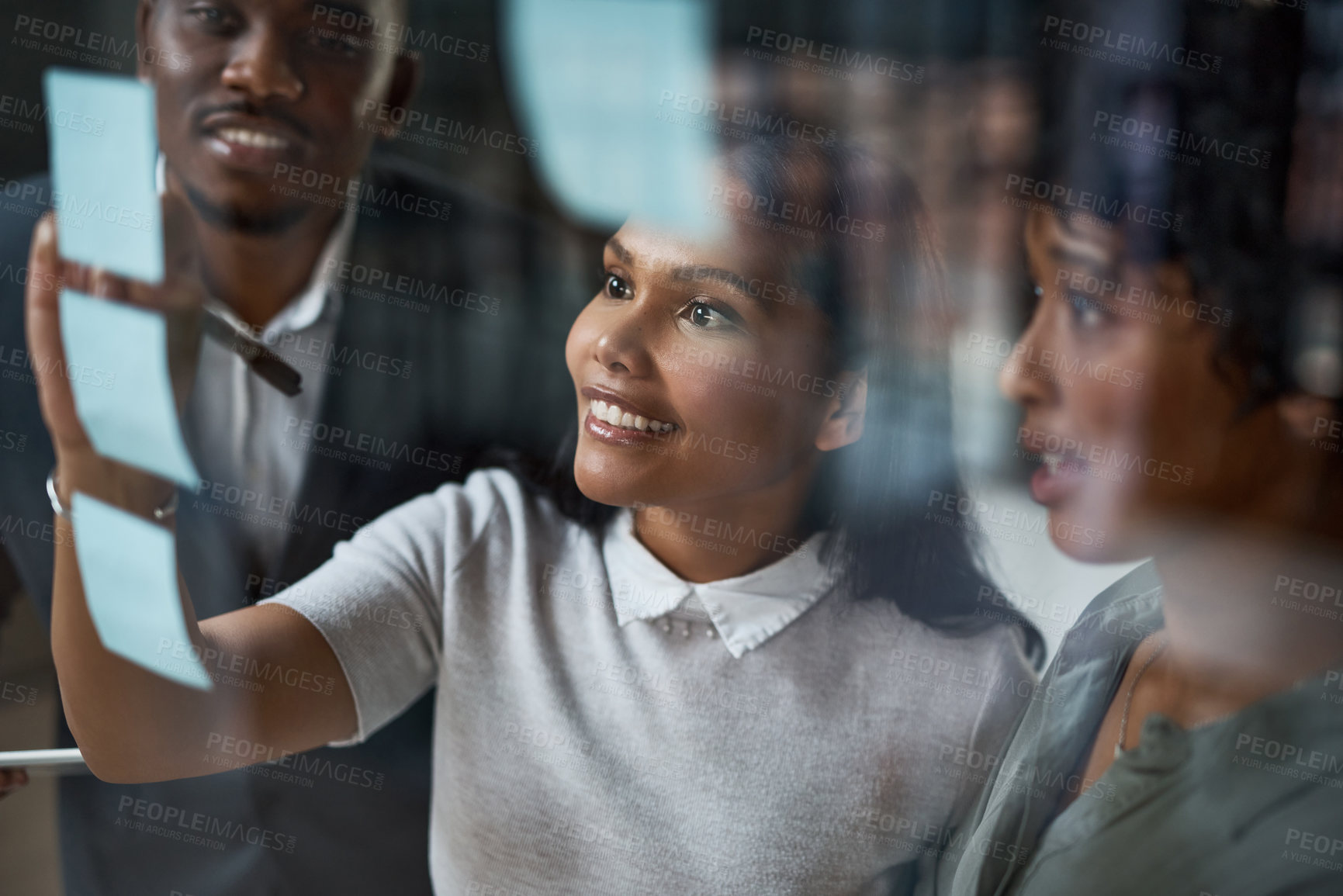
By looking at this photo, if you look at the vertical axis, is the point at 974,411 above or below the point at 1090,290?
below

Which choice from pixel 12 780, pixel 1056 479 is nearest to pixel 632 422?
pixel 1056 479

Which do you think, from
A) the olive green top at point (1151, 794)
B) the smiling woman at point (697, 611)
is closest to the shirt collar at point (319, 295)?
the smiling woman at point (697, 611)

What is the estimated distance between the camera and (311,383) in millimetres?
910

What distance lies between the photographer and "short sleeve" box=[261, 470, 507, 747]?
2.79 feet

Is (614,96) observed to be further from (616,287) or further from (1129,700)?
(1129,700)

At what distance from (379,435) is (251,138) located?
0.95 ft

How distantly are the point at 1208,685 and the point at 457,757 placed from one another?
671 mm

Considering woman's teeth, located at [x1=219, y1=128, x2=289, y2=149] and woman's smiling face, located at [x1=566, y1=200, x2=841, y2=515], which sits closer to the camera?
woman's smiling face, located at [x1=566, y1=200, x2=841, y2=515]

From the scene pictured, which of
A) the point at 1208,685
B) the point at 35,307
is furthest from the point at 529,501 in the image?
the point at 1208,685

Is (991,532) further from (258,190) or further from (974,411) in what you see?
(258,190)

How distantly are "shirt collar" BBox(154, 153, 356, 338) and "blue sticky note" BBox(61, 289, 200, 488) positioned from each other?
0.27ft

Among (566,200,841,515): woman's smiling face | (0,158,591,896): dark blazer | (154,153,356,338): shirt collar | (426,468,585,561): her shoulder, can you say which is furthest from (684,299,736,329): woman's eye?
(154,153,356,338): shirt collar

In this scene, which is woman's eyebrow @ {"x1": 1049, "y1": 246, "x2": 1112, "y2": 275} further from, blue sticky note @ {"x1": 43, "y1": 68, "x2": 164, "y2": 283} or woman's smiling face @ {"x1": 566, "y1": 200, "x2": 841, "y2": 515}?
blue sticky note @ {"x1": 43, "y1": 68, "x2": 164, "y2": 283}

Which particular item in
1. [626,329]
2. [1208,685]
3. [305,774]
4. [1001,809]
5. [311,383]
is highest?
[626,329]
